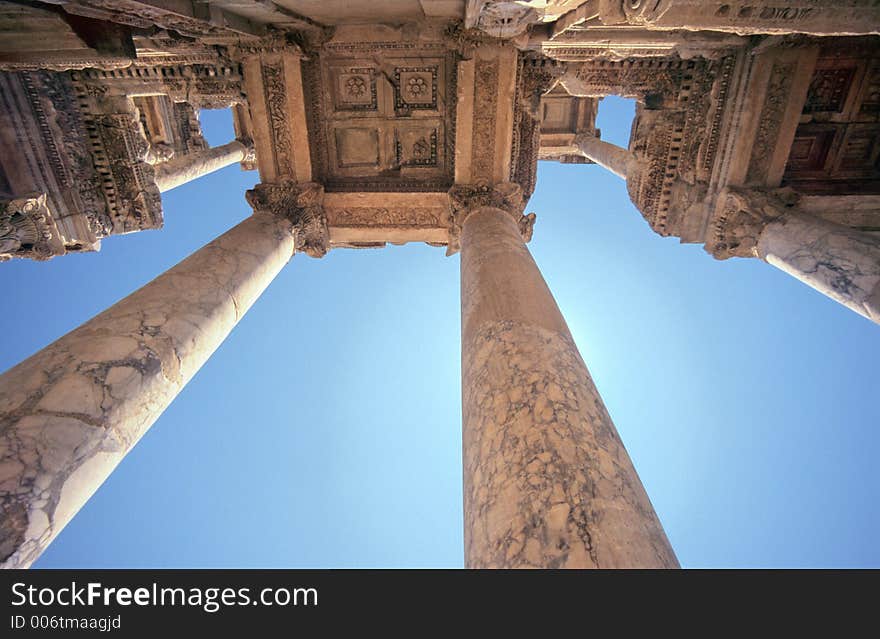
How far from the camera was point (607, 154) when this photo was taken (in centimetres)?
1301

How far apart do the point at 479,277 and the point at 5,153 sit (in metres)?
9.92

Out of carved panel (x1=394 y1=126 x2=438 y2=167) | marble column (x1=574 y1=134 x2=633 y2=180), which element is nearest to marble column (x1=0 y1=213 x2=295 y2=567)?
carved panel (x1=394 y1=126 x2=438 y2=167)

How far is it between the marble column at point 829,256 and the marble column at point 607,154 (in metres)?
4.48

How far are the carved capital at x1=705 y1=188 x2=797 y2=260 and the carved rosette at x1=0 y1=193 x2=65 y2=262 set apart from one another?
13.8 metres

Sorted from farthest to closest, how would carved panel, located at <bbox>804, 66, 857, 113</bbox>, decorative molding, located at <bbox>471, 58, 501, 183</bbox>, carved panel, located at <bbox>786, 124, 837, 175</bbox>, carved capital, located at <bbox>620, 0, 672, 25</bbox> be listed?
carved panel, located at <bbox>786, 124, 837, 175</bbox> → carved panel, located at <bbox>804, 66, 857, 113</bbox> → decorative molding, located at <bbox>471, 58, 501, 183</bbox> → carved capital, located at <bbox>620, 0, 672, 25</bbox>

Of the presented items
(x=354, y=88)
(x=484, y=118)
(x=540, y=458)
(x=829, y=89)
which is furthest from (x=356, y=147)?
(x=829, y=89)

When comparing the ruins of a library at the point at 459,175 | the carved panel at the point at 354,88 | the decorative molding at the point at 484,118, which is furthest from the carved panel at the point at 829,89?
the carved panel at the point at 354,88

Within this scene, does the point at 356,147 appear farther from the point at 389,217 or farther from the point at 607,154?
the point at 607,154

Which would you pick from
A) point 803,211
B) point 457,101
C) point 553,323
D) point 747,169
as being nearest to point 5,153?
point 457,101

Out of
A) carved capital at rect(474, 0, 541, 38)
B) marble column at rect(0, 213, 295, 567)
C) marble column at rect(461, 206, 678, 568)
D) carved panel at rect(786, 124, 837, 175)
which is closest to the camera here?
marble column at rect(461, 206, 678, 568)

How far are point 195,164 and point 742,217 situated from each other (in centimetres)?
1499

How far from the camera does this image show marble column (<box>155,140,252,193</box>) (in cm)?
1257

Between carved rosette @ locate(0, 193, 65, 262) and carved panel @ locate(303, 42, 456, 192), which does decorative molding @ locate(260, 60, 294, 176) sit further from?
carved rosette @ locate(0, 193, 65, 262)

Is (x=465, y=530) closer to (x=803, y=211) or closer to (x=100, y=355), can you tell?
(x=100, y=355)
